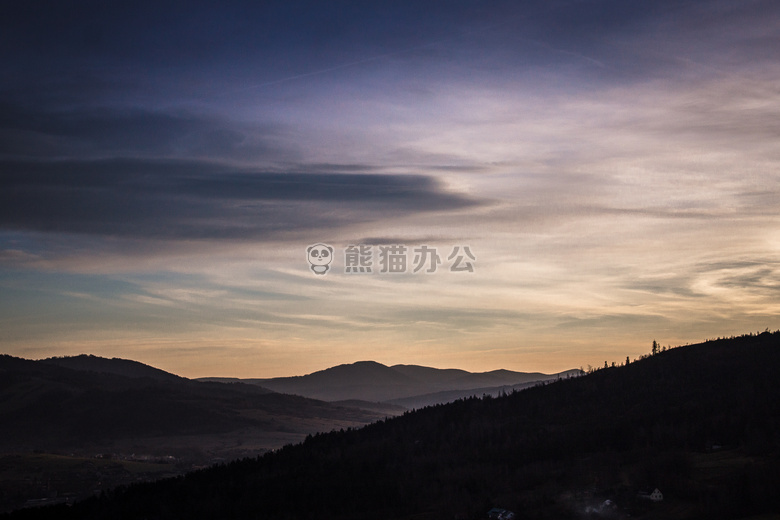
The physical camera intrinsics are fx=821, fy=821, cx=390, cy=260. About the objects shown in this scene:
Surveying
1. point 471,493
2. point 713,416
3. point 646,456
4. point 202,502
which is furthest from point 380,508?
point 713,416

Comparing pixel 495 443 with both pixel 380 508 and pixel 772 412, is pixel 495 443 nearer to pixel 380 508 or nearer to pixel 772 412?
pixel 380 508

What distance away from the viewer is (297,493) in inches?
6457

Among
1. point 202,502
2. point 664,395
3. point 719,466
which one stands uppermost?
point 664,395

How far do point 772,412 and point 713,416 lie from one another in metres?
11.3

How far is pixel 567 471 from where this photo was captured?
15188cm

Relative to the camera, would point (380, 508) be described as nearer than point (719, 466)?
No

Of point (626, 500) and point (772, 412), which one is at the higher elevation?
point (772, 412)

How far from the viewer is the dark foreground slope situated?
129 metres

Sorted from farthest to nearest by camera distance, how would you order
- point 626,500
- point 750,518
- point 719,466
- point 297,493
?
1. point 297,493
2. point 719,466
3. point 626,500
4. point 750,518

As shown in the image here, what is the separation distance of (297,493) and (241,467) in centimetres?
3721

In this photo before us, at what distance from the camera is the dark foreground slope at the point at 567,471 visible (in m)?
129

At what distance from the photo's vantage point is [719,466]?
140m

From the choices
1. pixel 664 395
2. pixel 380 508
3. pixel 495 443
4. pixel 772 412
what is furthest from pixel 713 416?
pixel 380 508

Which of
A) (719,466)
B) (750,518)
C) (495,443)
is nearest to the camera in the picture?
(750,518)
